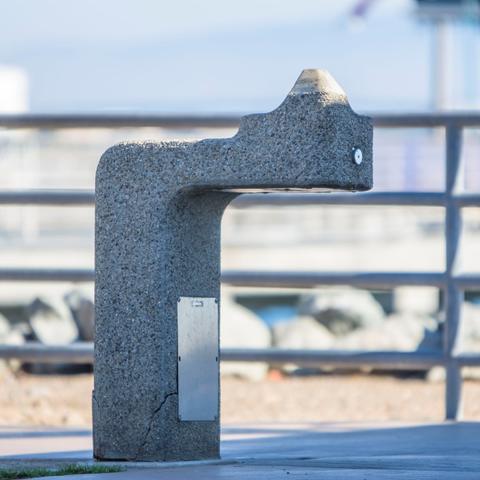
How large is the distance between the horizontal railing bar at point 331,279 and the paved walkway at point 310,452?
0.72m

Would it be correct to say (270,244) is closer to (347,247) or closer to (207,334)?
(347,247)

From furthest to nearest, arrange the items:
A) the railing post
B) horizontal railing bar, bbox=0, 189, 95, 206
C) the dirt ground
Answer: the dirt ground
horizontal railing bar, bbox=0, 189, 95, 206
the railing post

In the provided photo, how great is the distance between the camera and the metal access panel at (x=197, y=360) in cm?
476

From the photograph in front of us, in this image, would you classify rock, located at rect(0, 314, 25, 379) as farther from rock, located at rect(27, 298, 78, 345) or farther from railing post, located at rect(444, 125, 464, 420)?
railing post, located at rect(444, 125, 464, 420)

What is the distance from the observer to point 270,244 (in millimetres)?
24172

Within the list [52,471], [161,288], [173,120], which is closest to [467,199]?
[173,120]

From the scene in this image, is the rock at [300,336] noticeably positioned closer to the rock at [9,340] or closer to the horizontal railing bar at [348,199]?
the rock at [9,340]

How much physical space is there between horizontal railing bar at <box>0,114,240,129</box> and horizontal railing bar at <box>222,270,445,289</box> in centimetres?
71

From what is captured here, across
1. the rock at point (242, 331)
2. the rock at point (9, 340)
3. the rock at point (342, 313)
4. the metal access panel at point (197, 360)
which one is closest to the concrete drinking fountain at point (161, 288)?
the metal access panel at point (197, 360)

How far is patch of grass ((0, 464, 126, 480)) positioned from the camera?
4336 millimetres

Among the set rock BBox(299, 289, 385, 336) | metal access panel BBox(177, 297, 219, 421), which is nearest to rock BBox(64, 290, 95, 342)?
rock BBox(299, 289, 385, 336)

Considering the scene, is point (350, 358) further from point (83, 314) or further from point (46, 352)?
point (83, 314)

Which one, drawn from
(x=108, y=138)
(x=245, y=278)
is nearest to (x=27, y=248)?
(x=108, y=138)

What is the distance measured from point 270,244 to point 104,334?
63.7 feet
